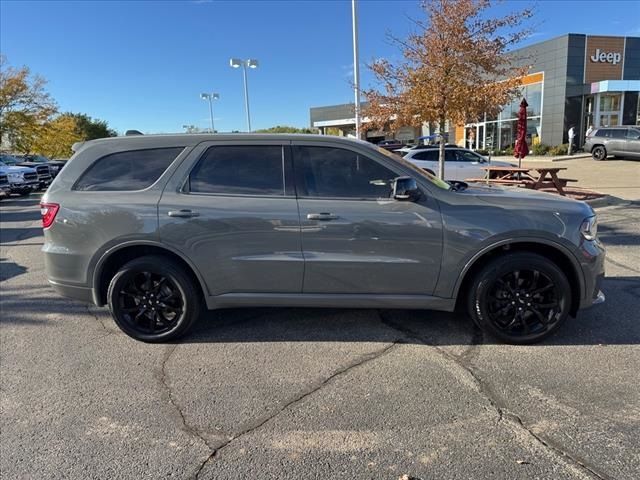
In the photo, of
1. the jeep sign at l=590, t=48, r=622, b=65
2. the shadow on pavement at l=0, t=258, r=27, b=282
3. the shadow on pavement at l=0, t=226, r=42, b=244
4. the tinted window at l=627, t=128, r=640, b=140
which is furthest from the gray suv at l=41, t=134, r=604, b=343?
the jeep sign at l=590, t=48, r=622, b=65

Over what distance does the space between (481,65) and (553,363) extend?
7.45 metres

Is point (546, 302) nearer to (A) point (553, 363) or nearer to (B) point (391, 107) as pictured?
(A) point (553, 363)

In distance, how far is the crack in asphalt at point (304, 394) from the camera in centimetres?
264

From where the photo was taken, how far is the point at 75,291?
412cm

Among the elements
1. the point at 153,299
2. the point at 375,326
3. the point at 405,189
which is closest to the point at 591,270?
the point at 405,189

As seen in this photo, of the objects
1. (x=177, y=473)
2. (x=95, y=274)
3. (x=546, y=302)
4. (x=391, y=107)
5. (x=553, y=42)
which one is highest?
(x=553, y=42)

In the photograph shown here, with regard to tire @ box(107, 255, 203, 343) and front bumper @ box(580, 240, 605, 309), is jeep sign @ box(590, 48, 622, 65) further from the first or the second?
tire @ box(107, 255, 203, 343)

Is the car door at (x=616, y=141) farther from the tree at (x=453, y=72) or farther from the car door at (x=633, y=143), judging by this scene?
the tree at (x=453, y=72)

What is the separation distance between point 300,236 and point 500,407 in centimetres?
193

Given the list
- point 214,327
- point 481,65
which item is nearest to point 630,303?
point 214,327

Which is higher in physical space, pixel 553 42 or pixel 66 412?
pixel 553 42

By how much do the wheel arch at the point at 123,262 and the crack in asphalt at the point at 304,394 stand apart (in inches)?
52.8

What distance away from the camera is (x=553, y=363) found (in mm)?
3562

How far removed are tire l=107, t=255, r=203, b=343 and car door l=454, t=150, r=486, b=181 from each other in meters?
13.2
